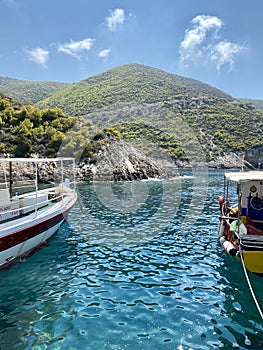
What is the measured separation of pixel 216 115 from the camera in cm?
14000

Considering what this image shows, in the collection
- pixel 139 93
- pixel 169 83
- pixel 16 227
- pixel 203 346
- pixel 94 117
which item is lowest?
pixel 203 346

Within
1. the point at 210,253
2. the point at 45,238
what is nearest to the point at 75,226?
the point at 45,238

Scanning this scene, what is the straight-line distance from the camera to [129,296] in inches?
349

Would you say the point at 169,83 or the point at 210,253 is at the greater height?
the point at 169,83

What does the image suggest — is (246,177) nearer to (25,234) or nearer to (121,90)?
(25,234)

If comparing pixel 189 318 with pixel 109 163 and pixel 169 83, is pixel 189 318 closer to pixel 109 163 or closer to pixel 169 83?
pixel 109 163

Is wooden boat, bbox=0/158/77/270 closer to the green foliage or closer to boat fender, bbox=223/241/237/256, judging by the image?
boat fender, bbox=223/241/237/256

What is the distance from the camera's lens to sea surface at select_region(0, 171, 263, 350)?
6840 mm

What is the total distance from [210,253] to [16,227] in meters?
8.52

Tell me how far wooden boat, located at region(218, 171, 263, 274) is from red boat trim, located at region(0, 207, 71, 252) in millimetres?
7980

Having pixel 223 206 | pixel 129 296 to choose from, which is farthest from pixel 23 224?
pixel 223 206

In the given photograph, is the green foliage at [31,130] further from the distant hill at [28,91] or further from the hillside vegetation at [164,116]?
the distant hill at [28,91]

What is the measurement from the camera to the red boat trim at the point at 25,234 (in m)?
10.5

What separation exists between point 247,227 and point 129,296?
5724mm
